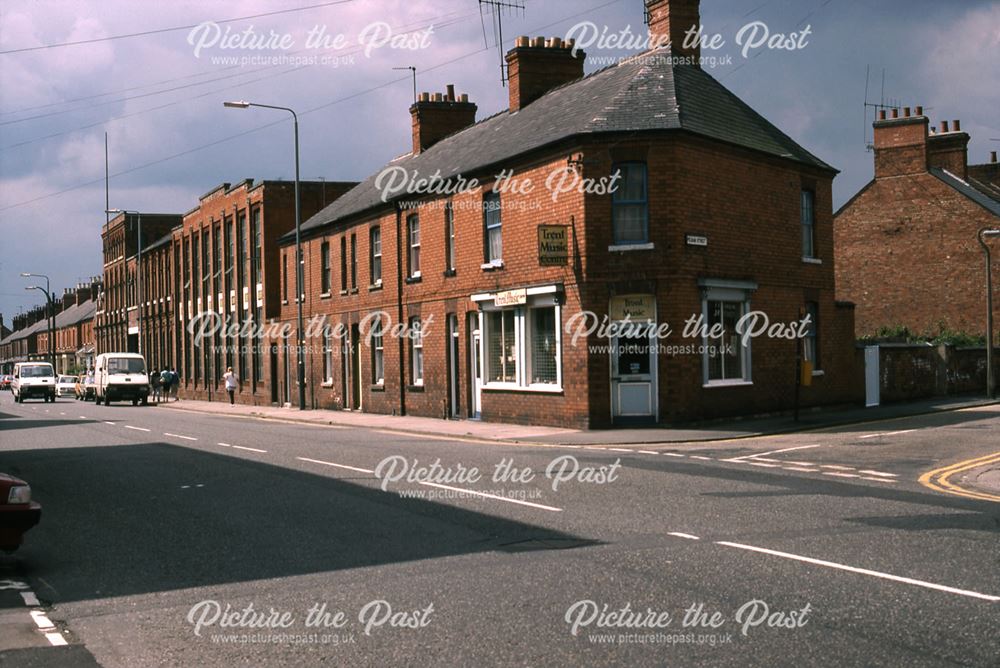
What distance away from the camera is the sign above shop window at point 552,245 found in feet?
72.4

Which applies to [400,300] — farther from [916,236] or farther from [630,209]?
[916,236]

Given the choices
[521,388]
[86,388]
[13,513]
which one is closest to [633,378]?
[521,388]

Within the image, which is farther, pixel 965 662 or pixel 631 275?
pixel 631 275

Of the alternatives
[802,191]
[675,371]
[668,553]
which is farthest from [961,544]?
[802,191]

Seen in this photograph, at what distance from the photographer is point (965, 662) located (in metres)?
5.24

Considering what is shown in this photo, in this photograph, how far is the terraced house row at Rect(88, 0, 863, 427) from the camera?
2220 centimetres

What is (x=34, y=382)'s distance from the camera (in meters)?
53.1

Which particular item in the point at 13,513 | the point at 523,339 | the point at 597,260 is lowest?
the point at 13,513

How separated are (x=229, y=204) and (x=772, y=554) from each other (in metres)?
A: 45.2

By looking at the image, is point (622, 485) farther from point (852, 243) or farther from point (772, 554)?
point (852, 243)

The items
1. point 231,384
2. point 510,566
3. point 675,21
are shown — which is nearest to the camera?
point 510,566

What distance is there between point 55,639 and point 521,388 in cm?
1842

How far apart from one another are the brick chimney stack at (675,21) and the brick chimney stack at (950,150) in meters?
22.7

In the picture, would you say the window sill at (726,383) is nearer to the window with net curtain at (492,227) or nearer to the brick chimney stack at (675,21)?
the window with net curtain at (492,227)
